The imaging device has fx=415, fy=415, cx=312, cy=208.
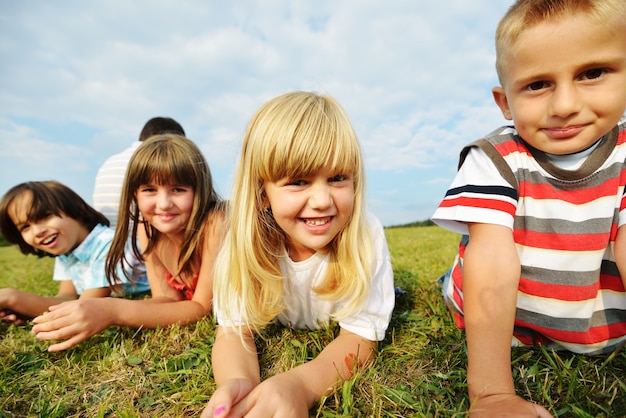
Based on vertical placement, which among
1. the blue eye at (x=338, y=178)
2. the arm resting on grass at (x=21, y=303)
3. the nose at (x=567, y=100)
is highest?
the nose at (x=567, y=100)

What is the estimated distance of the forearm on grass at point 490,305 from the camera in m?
1.59

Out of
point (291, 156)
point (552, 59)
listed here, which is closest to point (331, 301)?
point (291, 156)

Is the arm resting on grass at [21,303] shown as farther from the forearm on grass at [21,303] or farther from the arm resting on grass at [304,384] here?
the arm resting on grass at [304,384]

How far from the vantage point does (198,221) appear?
3223 mm

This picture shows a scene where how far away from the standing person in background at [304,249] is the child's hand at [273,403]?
0.11 m

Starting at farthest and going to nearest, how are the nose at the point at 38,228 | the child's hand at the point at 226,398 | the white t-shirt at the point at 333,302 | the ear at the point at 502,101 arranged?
the nose at the point at 38,228, the white t-shirt at the point at 333,302, the ear at the point at 502,101, the child's hand at the point at 226,398

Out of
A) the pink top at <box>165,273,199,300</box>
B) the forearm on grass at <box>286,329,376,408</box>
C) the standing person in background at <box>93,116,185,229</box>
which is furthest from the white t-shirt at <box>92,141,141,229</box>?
the forearm on grass at <box>286,329,376,408</box>

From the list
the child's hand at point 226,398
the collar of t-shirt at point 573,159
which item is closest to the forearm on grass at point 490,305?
the collar of t-shirt at point 573,159

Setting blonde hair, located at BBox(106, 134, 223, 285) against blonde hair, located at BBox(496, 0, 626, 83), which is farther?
blonde hair, located at BBox(106, 134, 223, 285)

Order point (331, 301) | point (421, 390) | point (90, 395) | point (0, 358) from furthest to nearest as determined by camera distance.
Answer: point (0, 358)
point (331, 301)
point (90, 395)
point (421, 390)

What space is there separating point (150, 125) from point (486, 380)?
666 cm

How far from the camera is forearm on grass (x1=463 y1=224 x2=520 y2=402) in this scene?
1.59 metres

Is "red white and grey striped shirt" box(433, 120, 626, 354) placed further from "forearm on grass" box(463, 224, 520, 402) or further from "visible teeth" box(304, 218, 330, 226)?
"visible teeth" box(304, 218, 330, 226)

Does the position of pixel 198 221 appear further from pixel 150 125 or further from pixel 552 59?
pixel 150 125
